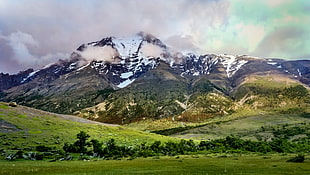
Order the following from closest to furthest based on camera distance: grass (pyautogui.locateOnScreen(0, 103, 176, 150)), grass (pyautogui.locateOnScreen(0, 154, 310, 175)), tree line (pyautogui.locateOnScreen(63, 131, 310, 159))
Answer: grass (pyautogui.locateOnScreen(0, 154, 310, 175)) < tree line (pyautogui.locateOnScreen(63, 131, 310, 159)) < grass (pyautogui.locateOnScreen(0, 103, 176, 150))

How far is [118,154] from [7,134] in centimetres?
4292

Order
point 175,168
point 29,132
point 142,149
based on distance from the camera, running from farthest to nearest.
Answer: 1. point 29,132
2. point 142,149
3. point 175,168

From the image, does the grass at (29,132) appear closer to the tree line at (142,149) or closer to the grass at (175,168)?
the tree line at (142,149)

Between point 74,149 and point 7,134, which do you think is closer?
point 74,149

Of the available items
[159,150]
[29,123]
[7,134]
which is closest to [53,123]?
[29,123]

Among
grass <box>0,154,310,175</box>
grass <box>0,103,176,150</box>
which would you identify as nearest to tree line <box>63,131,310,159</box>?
grass <box>0,103,176,150</box>

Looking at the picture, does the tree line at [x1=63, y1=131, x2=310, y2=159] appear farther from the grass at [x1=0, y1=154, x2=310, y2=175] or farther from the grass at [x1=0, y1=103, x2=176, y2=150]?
the grass at [x1=0, y1=154, x2=310, y2=175]

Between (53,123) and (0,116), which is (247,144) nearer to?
(53,123)

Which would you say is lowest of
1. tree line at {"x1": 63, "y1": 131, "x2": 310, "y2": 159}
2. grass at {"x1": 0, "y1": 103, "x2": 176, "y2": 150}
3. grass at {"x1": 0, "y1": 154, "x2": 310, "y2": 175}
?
grass at {"x1": 0, "y1": 154, "x2": 310, "y2": 175}

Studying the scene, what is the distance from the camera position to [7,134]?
97750 mm

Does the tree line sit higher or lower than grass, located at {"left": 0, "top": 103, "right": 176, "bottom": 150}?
lower

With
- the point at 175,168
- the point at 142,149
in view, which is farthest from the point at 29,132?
the point at 175,168

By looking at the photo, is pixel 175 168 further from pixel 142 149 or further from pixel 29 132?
pixel 29 132

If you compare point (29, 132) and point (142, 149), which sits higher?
point (29, 132)
